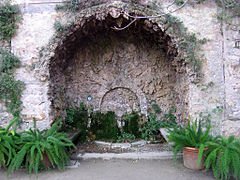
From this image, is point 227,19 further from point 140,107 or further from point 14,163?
point 14,163

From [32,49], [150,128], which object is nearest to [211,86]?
[150,128]

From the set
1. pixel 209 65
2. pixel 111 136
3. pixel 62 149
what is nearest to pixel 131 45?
pixel 209 65

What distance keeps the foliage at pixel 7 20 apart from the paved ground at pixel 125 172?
2782 millimetres

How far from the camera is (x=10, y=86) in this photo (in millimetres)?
4117

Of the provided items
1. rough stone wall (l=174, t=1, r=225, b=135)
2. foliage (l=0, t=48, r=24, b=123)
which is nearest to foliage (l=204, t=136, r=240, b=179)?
rough stone wall (l=174, t=1, r=225, b=135)

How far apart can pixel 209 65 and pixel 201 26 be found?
0.87 m

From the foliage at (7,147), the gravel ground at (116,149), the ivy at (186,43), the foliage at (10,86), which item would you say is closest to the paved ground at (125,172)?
the foliage at (7,147)

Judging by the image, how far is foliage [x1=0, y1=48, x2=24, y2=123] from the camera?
Result: 413 centimetres

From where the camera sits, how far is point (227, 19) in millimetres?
4250

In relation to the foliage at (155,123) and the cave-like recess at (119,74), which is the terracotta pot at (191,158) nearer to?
the foliage at (155,123)

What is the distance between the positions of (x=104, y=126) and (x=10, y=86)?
8.11 ft

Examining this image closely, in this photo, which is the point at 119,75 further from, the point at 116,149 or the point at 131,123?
the point at 116,149

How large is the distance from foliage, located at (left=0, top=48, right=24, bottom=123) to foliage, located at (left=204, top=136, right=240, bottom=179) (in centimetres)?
379

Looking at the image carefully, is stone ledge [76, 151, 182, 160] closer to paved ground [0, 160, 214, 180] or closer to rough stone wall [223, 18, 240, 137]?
paved ground [0, 160, 214, 180]
